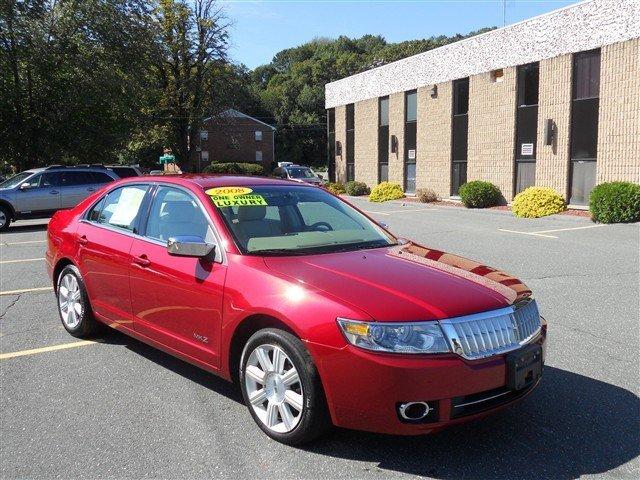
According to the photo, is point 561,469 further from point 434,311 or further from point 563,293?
point 563,293

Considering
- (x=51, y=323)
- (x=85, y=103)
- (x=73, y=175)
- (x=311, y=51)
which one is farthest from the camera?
(x=311, y=51)

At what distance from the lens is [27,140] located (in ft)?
92.8

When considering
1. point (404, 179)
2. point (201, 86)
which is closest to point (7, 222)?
point (404, 179)

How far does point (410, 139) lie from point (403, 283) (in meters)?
27.9

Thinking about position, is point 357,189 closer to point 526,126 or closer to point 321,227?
point 526,126

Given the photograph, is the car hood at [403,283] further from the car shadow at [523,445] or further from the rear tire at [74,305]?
the rear tire at [74,305]

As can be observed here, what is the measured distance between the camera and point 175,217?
4.56 meters

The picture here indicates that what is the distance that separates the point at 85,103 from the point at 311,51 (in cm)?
9560

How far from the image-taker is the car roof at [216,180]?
4.67 metres

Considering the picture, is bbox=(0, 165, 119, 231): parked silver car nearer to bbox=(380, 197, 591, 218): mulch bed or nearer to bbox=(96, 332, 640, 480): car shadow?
bbox=(380, 197, 591, 218): mulch bed

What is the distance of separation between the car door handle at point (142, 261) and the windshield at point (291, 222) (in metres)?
0.70

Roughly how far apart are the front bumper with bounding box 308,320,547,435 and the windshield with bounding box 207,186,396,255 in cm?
110

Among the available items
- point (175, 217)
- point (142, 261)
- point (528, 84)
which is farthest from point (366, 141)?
point (142, 261)

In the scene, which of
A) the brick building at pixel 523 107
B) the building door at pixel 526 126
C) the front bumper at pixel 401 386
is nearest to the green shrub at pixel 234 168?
the brick building at pixel 523 107
